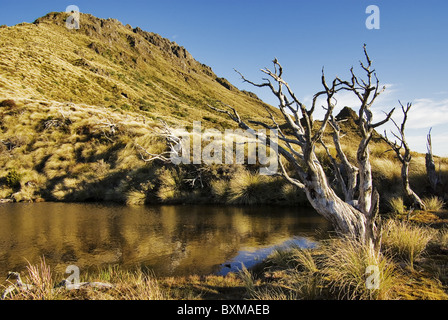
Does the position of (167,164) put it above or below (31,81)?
below

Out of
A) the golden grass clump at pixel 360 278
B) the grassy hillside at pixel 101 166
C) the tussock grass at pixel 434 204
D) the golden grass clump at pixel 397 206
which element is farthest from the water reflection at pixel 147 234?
the tussock grass at pixel 434 204

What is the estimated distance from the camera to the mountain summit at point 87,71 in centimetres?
3653

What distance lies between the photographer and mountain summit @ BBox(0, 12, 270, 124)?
36.5m

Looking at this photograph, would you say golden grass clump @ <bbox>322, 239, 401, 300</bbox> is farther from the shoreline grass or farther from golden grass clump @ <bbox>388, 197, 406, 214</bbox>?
golden grass clump @ <bbox>388, 197, 406, 214</bbox>

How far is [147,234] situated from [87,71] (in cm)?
5200

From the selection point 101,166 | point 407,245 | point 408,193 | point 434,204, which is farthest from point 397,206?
point 101,166

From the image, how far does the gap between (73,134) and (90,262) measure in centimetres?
1607

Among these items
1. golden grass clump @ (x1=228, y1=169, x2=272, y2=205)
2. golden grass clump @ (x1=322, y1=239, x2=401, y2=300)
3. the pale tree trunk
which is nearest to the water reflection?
golden grass clump @ (x1=228, y1=169, x2=272, y2=205)

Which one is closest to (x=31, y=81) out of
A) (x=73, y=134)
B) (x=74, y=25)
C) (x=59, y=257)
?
(x=73, y=134)

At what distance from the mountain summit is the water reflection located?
3153 millimetres

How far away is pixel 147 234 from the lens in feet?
24.3

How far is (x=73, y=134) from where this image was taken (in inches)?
753

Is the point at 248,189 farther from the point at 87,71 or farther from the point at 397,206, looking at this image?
the point at 87,71
